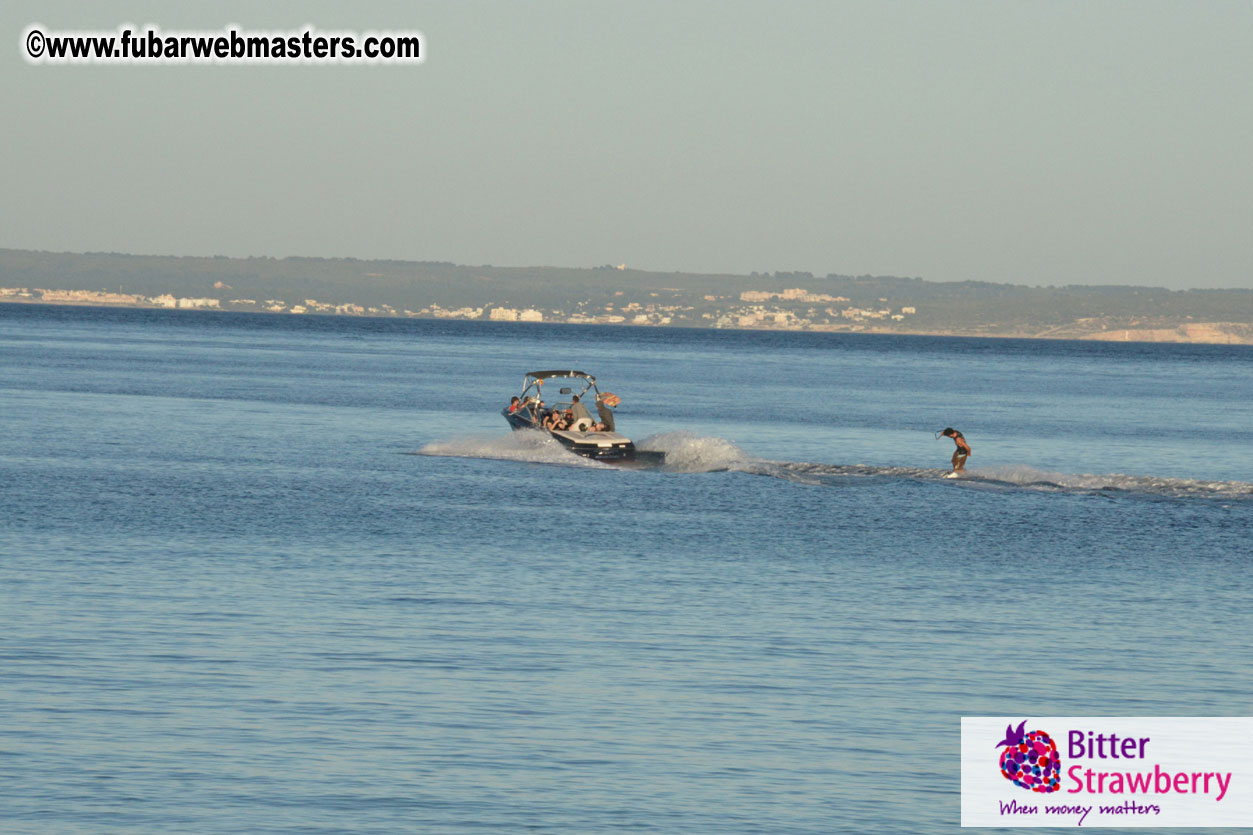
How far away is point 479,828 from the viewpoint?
14.5 meters

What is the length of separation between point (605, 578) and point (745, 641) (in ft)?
19.1

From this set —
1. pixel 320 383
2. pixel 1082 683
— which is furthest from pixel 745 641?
pixel 320 383

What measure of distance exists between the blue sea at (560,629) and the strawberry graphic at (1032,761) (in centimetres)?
64

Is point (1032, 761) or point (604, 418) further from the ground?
point (604, 418)

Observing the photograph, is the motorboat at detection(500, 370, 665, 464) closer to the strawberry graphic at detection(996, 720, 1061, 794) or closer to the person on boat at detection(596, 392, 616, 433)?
the person on boat at detection(596, 392, 616, 433)

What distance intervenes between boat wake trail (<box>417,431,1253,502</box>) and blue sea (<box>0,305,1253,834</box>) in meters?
0.18

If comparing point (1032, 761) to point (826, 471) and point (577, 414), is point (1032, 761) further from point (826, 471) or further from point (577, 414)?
point (577, 414)

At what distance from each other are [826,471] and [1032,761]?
33.1 meters

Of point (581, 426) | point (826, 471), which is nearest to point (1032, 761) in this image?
point (826, 471)

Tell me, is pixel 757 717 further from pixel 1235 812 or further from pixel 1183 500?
pixel 1183 500

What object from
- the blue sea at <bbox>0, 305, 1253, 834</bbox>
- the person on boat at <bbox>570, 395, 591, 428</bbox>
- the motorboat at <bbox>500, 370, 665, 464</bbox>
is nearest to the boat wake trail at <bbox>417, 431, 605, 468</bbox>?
the blue sea at <bbox>0, 305, 1253, 834</bbox>

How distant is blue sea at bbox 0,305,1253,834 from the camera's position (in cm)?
1562

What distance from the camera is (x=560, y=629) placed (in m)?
22.9

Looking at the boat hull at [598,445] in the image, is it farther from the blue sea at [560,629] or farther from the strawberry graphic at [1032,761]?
the strawberry graphic at [1032,761]
